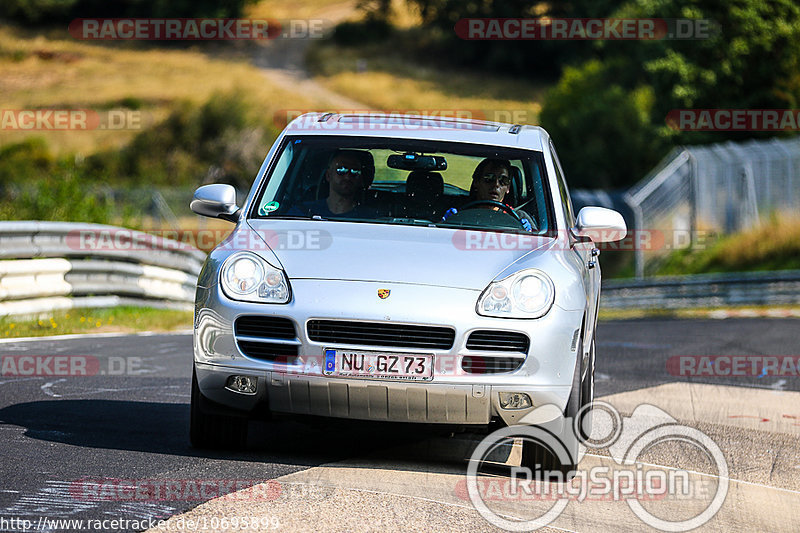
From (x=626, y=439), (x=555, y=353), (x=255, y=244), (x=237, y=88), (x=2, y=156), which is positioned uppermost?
(x=237, y=88)

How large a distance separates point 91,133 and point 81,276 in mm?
57136

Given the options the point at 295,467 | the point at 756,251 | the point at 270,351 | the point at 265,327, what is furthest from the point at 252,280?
the point at 756,251

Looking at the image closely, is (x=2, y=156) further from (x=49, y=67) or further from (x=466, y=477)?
(x=466, y=477)

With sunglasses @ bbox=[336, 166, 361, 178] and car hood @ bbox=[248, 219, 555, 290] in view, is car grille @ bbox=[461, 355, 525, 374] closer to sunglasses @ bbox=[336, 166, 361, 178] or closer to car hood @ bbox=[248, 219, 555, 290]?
car hood @ bbox=[248, 219, 555, 290]

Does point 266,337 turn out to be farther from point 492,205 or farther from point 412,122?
point 412,122

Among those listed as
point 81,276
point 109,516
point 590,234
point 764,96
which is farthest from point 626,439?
point 764,96

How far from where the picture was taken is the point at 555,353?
19.8 feet

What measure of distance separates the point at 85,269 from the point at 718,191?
861 inches

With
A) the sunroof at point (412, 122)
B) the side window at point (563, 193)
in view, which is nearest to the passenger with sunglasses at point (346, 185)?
the sunroof at point (412, 122)

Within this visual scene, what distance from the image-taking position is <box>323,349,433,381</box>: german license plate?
5875 mm

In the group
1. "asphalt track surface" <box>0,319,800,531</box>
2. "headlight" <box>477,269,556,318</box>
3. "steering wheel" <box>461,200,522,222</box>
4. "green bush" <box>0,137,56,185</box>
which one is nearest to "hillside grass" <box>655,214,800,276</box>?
"asphalt track surface" <box>0,319,800,531</box>

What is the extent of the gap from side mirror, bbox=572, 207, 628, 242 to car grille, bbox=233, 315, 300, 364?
6.28 ft

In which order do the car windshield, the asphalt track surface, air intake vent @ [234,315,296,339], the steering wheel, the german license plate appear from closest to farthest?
the asphalt track surface, the german license plate, air intake vent @ [234,315,296,339], the car windshield, the steering wheel

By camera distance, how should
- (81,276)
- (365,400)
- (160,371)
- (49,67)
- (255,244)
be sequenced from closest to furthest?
(365,400), (255,244), (160,371), (81,276), (49,67)
